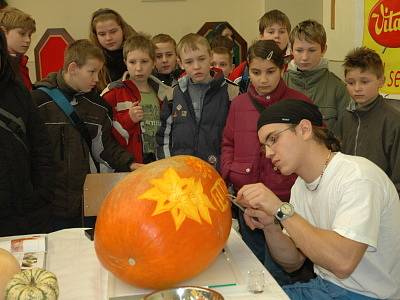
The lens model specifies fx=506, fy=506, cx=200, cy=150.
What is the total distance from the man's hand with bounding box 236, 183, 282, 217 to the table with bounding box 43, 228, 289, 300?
0.17 meters

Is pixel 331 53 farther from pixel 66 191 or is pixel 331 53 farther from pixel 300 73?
pixel 66 191

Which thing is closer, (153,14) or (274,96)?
(274,96)

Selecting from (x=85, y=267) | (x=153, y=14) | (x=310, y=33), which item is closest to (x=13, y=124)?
(x=85, y=267)

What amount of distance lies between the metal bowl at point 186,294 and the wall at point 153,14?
16.5 feet

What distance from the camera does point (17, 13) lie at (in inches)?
130

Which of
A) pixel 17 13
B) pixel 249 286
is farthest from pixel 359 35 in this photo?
pixel 249 286

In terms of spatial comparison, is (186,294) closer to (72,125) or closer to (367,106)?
(72,125)

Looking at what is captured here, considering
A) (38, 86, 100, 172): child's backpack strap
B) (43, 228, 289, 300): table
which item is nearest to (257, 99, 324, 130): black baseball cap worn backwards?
(43, 228, 289, 300): table

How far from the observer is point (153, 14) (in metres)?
6.36

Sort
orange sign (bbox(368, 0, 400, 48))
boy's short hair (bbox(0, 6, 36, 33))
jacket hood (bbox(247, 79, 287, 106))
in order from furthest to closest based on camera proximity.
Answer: boy's short hair (bbox(0, 6, 36, 33)) → orange sign (bbox(368, 0, 400, 48)) → jacket hood (bbox(247, 79, 287, 106))

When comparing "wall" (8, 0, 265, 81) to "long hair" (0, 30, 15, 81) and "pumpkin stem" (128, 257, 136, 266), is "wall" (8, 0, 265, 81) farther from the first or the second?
"pumpkin stem" (128, 257, 136, 266)

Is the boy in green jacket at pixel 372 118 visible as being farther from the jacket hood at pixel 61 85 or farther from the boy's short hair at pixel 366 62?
the jacket hood at pixel 61 85

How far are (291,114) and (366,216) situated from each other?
1.35 feet

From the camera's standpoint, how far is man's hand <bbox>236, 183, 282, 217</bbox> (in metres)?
1.60
